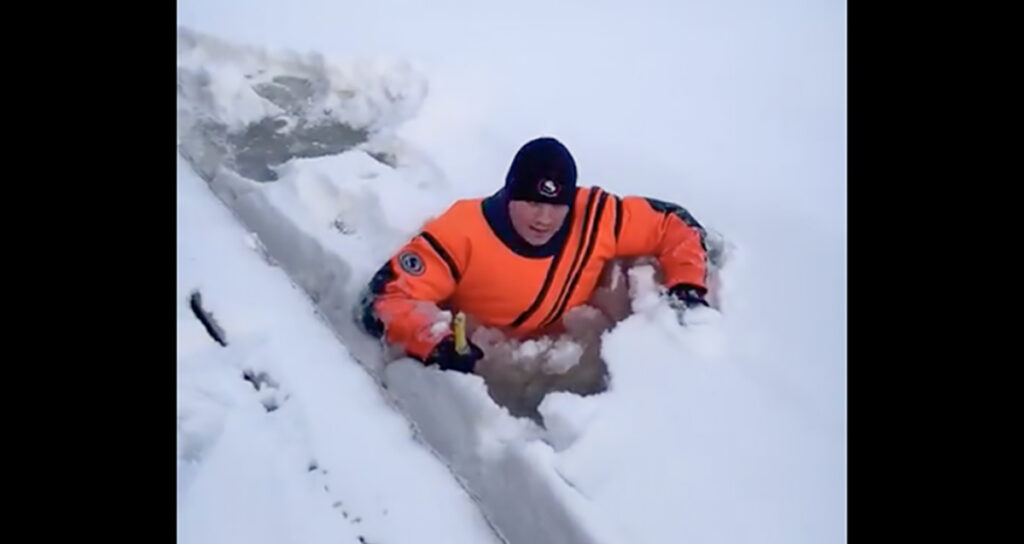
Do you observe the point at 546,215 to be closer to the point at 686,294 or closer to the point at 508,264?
the point at 508,264

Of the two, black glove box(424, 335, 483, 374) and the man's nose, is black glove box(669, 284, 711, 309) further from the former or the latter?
black glove box(424, 335, 483, 374)

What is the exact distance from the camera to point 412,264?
1.83 meters

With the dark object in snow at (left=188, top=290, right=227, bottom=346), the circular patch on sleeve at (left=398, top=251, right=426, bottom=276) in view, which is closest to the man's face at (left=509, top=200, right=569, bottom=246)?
the circular patch on sleeve at (left=398, top=251, right=426, bottom=276)

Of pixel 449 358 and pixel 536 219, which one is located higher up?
pixel 536 219

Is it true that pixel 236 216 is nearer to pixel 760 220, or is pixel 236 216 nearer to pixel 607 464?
pixel 607 464

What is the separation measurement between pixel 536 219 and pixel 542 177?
0.06 m

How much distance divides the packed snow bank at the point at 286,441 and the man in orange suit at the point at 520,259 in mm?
105

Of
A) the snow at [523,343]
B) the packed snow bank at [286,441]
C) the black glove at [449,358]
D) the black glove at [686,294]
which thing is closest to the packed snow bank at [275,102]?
the snow at [523,343]

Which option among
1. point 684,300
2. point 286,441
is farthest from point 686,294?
point 286,441

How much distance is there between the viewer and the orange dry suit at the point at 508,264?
182 centimetres

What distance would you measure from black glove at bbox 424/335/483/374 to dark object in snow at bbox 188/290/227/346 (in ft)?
0.94

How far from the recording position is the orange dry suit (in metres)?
1.82

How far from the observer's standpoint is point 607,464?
1814 mm
